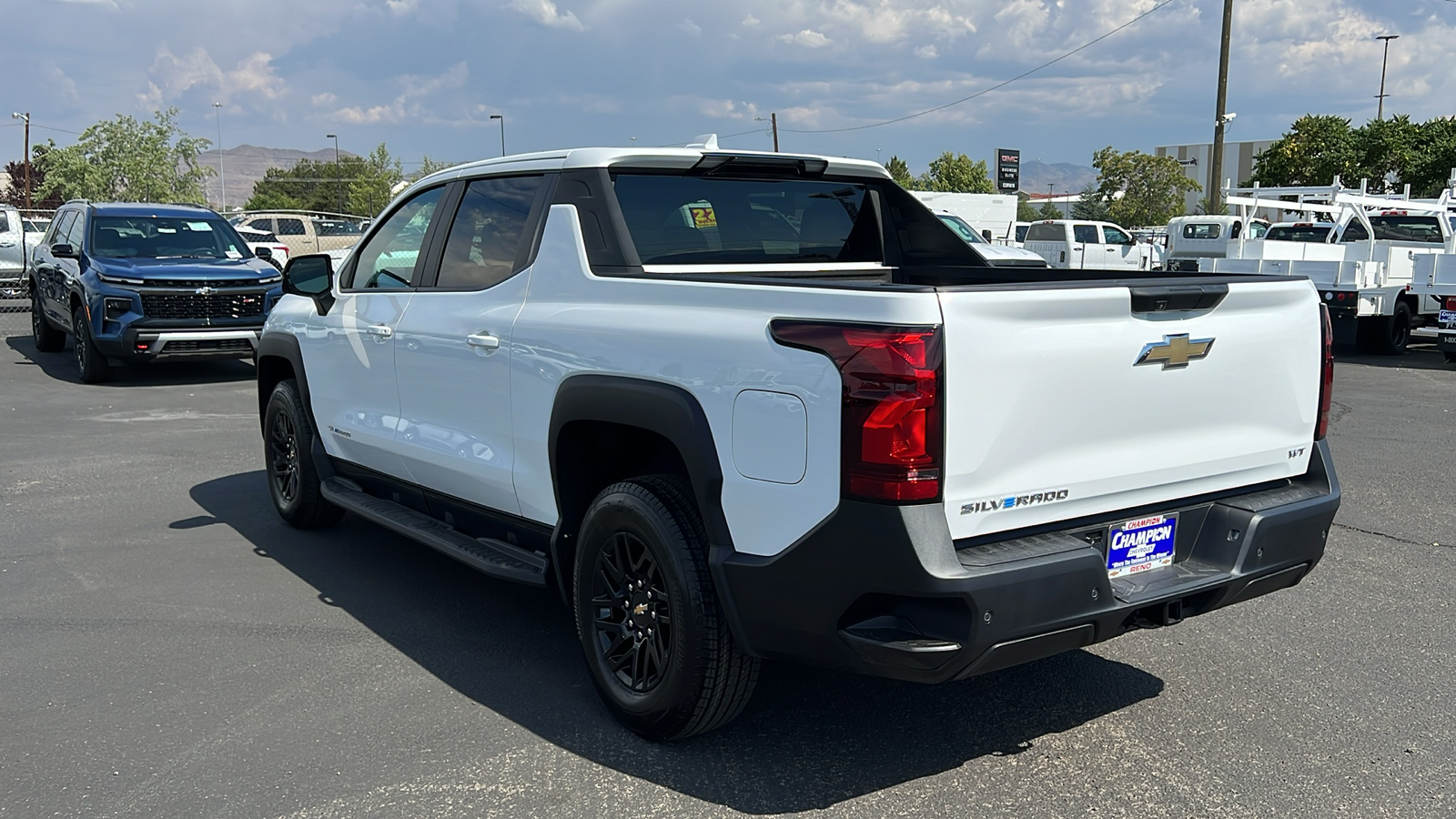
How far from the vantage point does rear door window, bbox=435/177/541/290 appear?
447 centimetres

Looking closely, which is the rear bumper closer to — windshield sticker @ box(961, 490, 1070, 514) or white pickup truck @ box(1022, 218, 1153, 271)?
windshield sticker @ box(961, 490, 1070, 514)

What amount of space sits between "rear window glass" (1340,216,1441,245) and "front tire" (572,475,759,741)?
17.9 meters

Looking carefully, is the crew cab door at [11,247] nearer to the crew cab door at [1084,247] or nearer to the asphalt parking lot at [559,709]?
the asphalt parking lot at [559,709]

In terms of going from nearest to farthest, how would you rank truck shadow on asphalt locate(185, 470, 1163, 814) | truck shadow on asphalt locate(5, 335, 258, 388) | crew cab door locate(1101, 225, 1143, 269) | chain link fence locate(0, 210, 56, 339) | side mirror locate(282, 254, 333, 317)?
truck shadow on asphalt locate(185, 470, 1163, 814), side mirror locate(282, 254, 333, 317), truck shadow on asphalt locate(5, 335, 258, 388), chain link fence locate(0, 210, 56, 339), crew cab door locate(1101, 225, 1143, 269)

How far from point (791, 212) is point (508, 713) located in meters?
2.24

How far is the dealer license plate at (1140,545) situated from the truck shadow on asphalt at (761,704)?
73cm

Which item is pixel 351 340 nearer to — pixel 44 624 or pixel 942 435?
pixel 44 624

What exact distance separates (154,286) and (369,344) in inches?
320

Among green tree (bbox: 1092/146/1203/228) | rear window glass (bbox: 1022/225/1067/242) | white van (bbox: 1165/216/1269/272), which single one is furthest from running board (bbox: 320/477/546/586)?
green tree (bbox: 1092/146/1203/228)

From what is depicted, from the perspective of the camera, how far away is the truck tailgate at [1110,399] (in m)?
3.00

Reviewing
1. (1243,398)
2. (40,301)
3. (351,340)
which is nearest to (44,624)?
(351,340)

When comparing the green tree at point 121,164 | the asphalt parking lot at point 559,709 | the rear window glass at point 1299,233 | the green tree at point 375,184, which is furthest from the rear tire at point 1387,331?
the green tree at point 375,184

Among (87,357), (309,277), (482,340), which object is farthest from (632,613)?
(87,357)

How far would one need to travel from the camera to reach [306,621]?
16.2 feet
